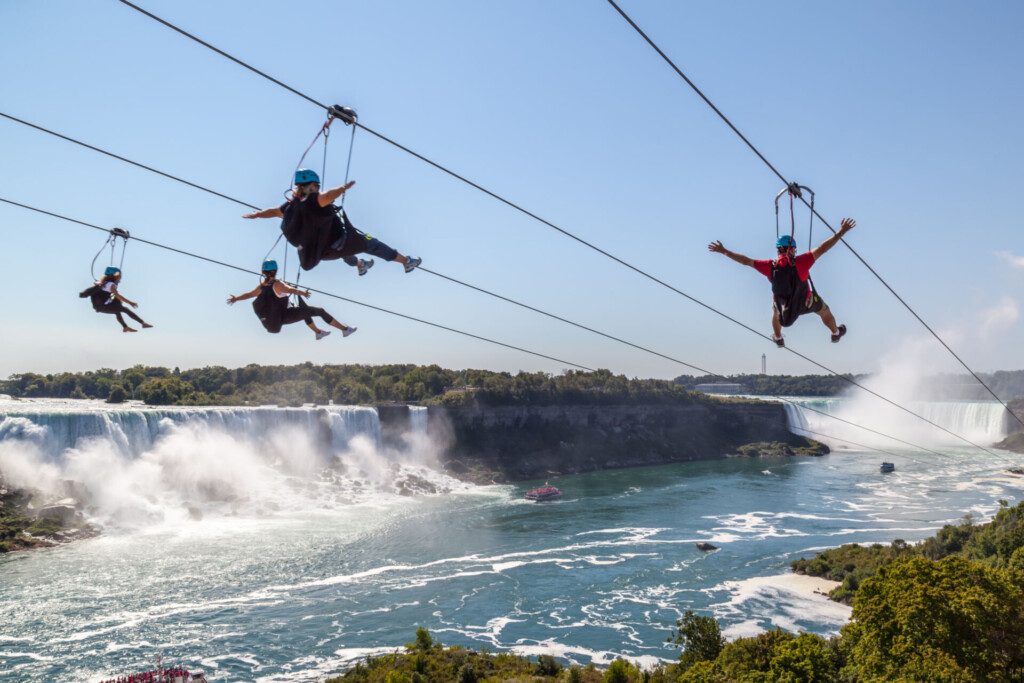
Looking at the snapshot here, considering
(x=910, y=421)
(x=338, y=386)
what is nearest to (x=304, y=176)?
(x=338, y=386)

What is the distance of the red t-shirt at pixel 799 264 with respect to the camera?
7719 millimetres

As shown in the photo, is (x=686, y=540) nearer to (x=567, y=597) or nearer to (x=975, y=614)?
(x=567, y=597)

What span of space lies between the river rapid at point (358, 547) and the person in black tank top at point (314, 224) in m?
20.3

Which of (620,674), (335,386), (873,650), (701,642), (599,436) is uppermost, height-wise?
(335,386)

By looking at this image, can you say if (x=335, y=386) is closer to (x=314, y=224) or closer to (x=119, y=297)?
(x=119, y=297)

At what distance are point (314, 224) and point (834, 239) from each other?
5.64m

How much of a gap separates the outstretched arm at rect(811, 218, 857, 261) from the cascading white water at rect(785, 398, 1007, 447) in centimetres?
9473

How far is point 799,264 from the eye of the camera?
771 centimetres

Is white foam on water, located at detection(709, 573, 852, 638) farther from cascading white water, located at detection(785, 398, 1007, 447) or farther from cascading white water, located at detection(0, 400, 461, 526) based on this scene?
cascading white water, located at detection(785, 398, 1007, 447)

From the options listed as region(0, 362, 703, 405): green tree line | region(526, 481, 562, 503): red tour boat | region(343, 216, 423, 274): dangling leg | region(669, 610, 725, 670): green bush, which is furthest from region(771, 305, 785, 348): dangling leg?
region(0, 362, 703, 405): green tree line

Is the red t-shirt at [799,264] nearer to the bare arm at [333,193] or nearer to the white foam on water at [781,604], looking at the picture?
the bare arm at [333,193]

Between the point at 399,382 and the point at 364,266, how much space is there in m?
77.7

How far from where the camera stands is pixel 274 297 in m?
7.74

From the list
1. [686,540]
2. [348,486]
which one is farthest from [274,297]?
[348,486]
